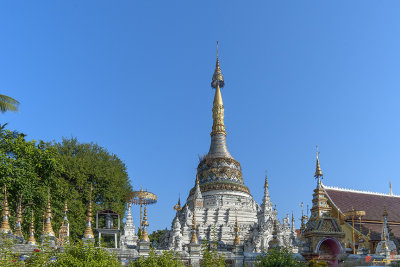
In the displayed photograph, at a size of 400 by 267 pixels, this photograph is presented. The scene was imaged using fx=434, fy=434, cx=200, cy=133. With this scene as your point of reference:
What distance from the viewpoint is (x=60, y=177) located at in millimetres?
37750

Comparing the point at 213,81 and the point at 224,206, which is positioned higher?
the point at 213,81

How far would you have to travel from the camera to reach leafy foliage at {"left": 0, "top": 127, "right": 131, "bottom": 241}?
2731 centimetres

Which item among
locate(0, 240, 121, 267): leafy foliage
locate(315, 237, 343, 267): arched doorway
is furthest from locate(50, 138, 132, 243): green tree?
locate(0, 240, 121, 267): leafy foliage

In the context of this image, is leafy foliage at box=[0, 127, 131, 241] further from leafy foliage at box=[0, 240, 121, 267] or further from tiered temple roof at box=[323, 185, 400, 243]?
tiered temple roof at box=[323, 185, 400, 243]

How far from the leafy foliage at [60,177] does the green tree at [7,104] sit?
11.2 ft

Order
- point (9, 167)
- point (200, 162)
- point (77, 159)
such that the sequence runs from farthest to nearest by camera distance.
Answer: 1. point (200, 162)
2. point (77, 159)
3. point (9, 167)

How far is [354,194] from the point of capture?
41.5 meters

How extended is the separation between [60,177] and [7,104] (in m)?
14.4

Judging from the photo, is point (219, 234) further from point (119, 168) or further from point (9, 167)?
point (9, 167)

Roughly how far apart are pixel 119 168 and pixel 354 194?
2319 cm

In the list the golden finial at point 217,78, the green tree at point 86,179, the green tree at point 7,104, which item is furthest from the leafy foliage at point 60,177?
the golden finial at point 217,78

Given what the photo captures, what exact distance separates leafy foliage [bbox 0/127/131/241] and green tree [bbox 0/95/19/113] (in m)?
3.42

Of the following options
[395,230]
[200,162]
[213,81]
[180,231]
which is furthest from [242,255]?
[213,81]

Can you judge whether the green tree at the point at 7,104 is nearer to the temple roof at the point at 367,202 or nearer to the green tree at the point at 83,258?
the green tree at the point at 83,258
